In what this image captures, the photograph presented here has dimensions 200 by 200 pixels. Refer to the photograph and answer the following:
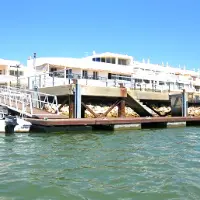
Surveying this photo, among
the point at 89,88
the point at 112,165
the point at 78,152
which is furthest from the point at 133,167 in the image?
the point at 89,88

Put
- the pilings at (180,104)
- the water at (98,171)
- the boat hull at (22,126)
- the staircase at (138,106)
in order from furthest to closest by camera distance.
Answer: the pilings at (180,104), the staircase at (138,106), the boat hull at (22,126), the water at (98,171)

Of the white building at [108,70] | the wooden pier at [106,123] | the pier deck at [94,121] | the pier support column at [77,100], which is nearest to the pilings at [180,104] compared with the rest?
the wooden pier at [106,123]

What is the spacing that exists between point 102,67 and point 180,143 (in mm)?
29550

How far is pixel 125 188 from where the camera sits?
25.5ft

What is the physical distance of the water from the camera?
742 cm

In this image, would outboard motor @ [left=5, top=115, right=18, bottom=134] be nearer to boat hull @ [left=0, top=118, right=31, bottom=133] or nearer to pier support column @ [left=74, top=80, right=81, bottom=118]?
boat hull @ [left=0, top=118, right=31, bottom=133]

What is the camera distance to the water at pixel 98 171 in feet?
24.3

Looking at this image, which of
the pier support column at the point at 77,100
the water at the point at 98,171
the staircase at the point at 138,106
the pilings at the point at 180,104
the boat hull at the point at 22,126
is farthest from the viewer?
the pilings at the point at 180,104

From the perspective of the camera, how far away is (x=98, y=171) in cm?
932

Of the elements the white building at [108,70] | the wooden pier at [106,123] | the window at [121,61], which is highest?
the window at [121,61]

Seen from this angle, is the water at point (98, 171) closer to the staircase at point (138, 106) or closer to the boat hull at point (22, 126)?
the boat hull at point (22, 126)

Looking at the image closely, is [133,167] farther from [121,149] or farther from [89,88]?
[89,88]

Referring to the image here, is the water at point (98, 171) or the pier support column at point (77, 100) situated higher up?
the pier support column at point (77, 100)

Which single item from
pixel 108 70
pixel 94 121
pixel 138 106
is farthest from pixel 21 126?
pixel 108 70
